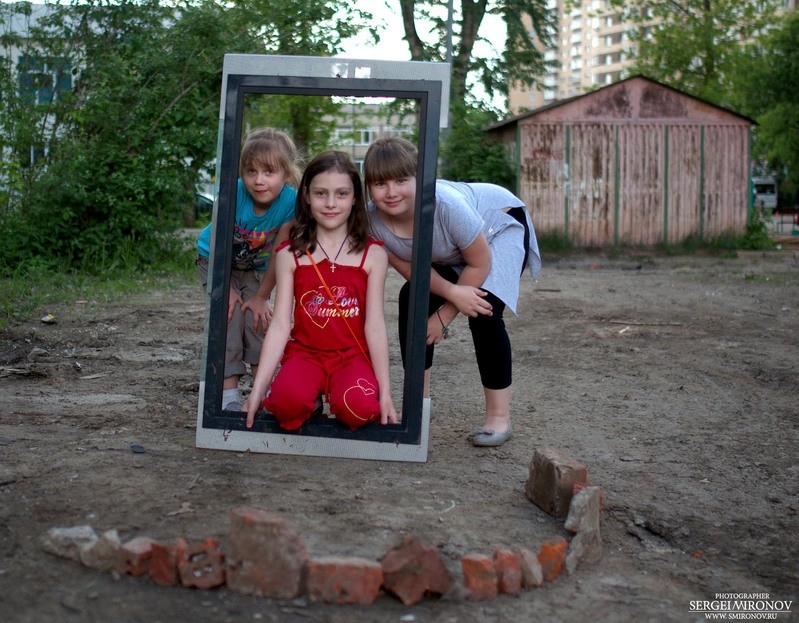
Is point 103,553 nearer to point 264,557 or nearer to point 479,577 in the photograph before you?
point 264,557

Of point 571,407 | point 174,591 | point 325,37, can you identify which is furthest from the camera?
point 325,37

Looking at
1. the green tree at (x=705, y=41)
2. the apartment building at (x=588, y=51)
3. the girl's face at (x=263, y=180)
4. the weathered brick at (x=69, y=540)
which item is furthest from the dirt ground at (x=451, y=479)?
the apartment building at (x=588, y=51)

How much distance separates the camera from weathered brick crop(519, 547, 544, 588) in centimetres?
237

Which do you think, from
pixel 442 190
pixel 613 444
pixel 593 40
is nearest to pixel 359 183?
pixel 442 190

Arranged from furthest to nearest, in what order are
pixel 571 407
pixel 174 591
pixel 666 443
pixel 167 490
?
pixel 571 407 → pixel 666 443 → pixel 167 490 → pixel 174 591

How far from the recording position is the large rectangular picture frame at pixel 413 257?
3293 mm

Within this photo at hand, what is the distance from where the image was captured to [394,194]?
3.40 m

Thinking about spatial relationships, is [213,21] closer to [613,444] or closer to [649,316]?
[649,316]

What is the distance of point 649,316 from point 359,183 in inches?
207

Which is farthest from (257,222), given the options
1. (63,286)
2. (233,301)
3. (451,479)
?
(63,286)

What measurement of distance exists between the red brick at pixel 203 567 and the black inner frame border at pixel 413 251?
115 centimetres

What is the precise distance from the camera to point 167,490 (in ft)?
9.52

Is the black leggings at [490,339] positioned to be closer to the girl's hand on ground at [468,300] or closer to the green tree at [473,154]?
the girl's hand on ground at [468,300]

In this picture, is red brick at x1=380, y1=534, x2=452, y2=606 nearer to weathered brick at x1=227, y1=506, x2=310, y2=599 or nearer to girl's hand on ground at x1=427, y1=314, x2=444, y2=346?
weathered brick at x1=227, y1=506, x2=310, y2=599
